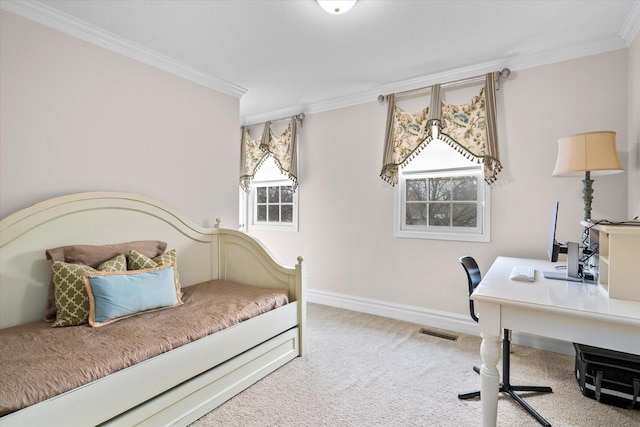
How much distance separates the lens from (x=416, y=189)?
3.38 meters

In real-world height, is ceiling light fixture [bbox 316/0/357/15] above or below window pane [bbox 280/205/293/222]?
above

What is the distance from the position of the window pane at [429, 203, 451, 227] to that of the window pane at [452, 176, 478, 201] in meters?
0.14

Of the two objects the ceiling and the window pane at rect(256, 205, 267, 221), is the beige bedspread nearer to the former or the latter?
the ceiling

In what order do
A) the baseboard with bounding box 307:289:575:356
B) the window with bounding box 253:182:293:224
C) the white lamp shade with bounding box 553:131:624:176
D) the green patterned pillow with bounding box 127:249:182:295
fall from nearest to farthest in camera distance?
1. the white lamp shade with bounding box 553:131:624:176
2. the green patterned pillow with bounding box 127:249:182:295
3. the baseboard with bounding box 307:289:575:356
4. the window with bounding box 253:182:293:224

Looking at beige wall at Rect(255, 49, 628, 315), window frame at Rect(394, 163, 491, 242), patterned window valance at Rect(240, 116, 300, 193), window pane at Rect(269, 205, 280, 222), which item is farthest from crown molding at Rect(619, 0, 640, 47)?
window pane at Rect(269, 205, 280, 222)

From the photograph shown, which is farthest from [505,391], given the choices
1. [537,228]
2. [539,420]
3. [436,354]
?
[537,228]

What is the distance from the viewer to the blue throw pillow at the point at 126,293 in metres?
1.87

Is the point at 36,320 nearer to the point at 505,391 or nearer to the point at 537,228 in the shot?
the point at 505,391

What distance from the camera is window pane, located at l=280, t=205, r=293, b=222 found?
4.28 meters

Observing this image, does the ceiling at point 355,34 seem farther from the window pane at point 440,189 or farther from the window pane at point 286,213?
the window pane at point 286,213

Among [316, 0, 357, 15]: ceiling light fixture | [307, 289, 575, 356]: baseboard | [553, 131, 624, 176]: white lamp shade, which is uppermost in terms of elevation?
[316, 0, 357, 15]: ceiling light fixture

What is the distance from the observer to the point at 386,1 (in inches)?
79.0

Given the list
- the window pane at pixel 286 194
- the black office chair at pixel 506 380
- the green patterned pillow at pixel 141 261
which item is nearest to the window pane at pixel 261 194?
the window pane at pixel 286 194

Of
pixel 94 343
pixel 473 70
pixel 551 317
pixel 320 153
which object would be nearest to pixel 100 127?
pixel 94 343
